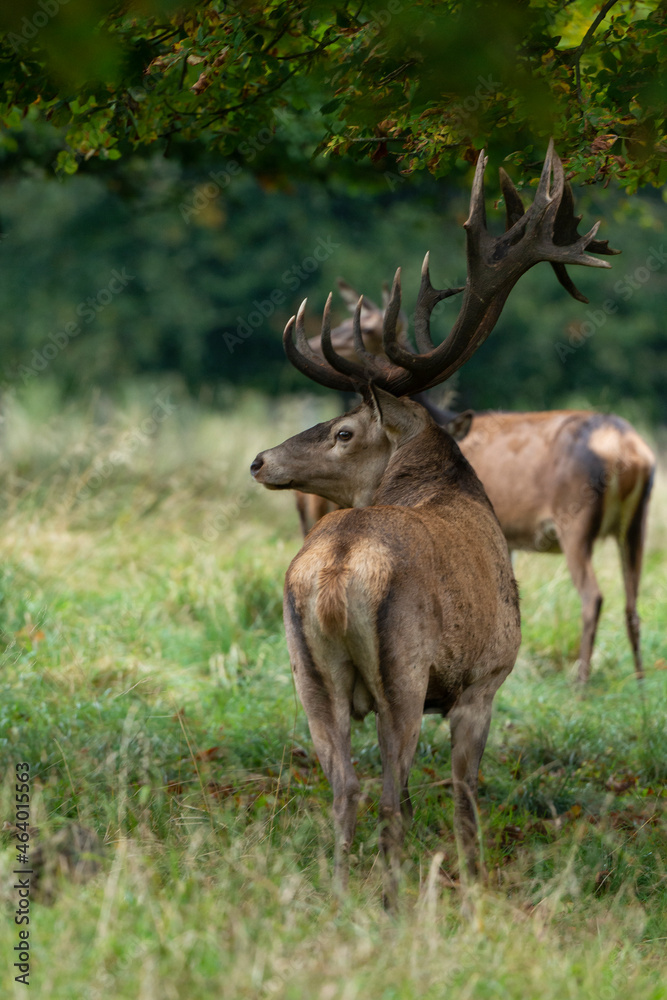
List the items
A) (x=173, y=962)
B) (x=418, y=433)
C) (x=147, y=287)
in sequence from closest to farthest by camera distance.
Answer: (x=173, y=962), (x=418, y=433), (x=147, y=287)

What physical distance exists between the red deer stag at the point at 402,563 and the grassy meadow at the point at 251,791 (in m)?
0.40

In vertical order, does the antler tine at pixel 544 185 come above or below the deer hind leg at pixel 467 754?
above

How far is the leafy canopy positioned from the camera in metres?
3.59

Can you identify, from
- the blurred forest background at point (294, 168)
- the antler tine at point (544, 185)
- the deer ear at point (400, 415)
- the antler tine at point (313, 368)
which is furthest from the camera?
the antler tine at point (313, 368)

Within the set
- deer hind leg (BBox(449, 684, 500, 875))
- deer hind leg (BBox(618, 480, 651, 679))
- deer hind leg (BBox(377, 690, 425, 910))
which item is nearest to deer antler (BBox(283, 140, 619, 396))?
deer hind leg (BBox(449, 684, 500, 875))

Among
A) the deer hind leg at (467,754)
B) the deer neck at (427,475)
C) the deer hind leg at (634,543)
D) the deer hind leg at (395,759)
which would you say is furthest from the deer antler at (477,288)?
the deer hind leg at (634,543)

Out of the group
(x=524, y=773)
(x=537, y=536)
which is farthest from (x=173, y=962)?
(x=537, y=536)

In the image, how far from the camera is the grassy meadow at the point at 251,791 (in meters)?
2.80

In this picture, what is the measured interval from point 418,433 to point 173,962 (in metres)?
2.56

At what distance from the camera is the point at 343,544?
3.63 meters

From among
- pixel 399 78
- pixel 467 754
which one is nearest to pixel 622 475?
pixel 467 754

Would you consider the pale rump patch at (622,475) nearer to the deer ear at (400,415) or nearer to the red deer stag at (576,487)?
the red deer stag at (576,487)

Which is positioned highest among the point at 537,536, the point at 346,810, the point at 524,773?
the point at 346,810

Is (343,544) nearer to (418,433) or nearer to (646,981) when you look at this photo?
(418,433)
